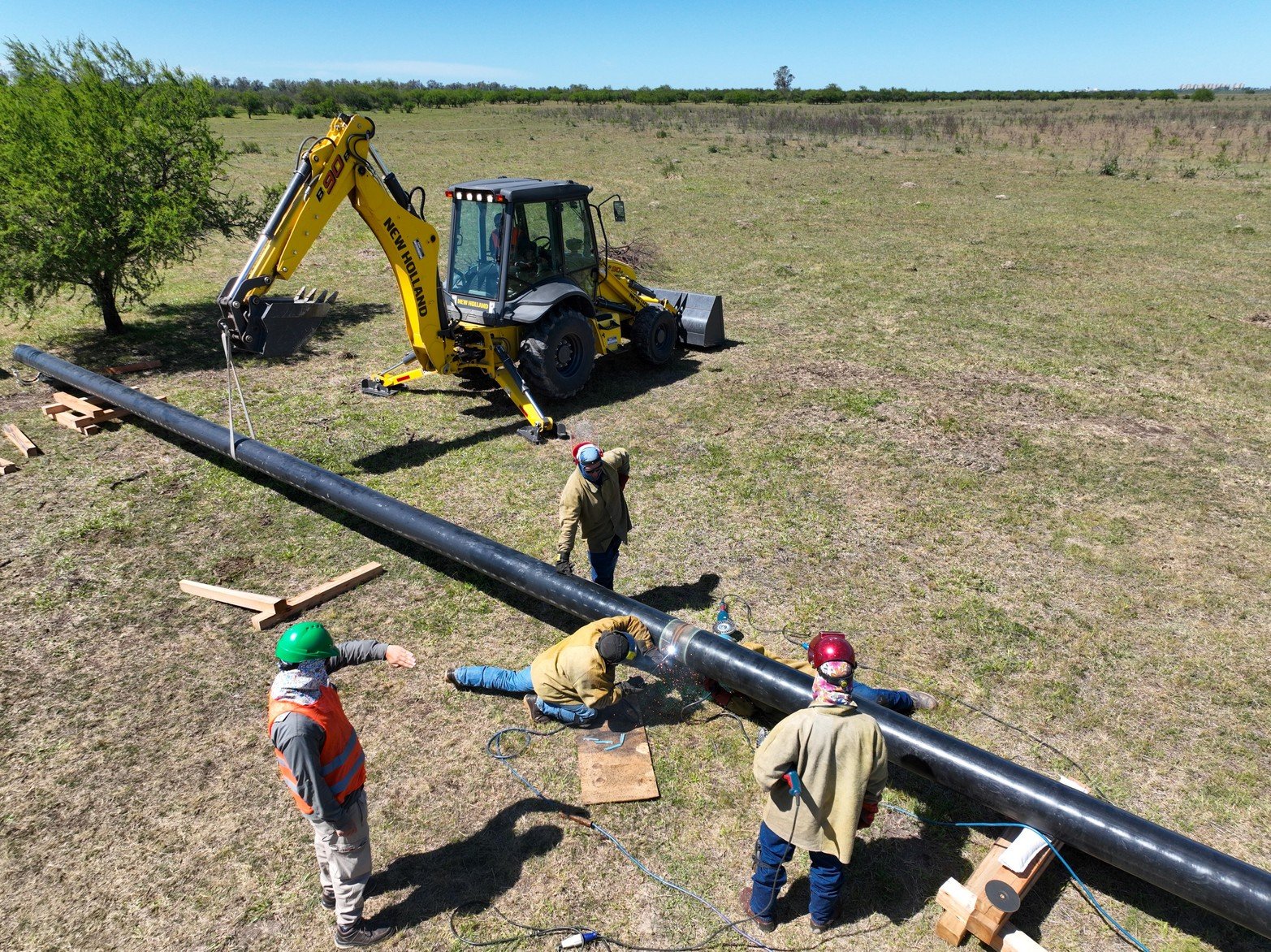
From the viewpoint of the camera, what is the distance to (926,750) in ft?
16.1

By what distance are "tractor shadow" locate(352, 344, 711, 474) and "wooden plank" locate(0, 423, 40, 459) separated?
3.97 m

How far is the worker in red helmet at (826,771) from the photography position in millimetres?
4070

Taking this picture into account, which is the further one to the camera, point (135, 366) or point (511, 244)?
point (135, 366)

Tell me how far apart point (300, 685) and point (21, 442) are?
848 cm

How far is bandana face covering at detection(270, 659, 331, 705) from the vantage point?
4.02 m

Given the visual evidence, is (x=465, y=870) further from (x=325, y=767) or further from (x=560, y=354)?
(x=560, y=354)

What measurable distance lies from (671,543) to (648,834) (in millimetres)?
3501

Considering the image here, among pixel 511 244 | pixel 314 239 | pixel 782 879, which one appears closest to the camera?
pixel 782 879

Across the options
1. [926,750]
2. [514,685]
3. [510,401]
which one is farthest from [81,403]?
[926,750]

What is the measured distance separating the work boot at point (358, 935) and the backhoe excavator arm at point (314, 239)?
592cm

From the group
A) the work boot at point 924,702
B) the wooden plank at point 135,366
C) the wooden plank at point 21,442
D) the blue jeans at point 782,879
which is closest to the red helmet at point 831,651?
the blue jeans at point 782,879

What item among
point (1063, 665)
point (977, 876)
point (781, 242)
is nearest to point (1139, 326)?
point (781, 242)

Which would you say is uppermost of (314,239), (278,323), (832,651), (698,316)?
(314,239)

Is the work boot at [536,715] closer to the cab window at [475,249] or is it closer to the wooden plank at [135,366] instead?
the cab window at [475,249]
